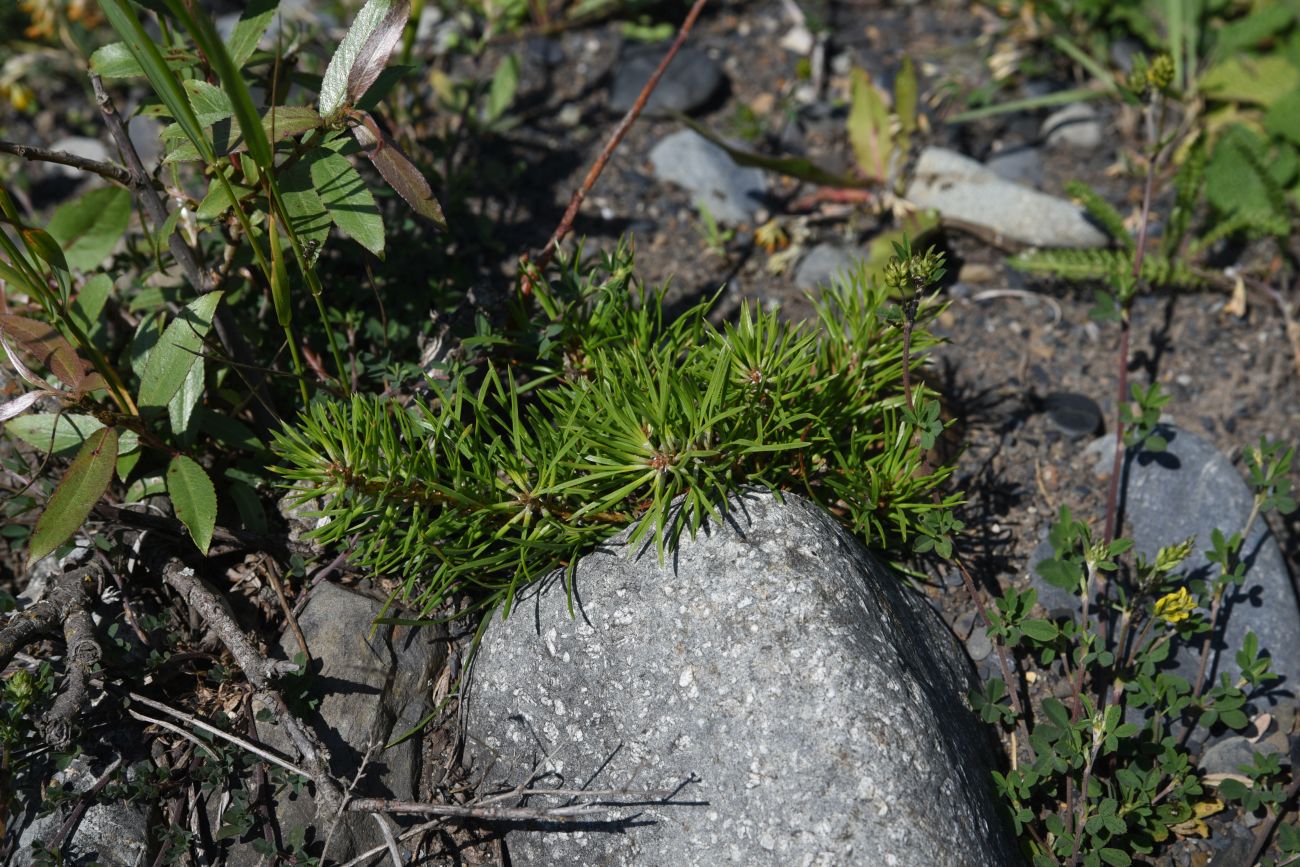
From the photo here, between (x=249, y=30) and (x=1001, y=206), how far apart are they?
9.44ft

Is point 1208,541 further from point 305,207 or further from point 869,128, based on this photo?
point 305,207

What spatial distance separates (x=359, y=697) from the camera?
8.30 feet

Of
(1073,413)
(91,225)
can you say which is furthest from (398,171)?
(1073,413)

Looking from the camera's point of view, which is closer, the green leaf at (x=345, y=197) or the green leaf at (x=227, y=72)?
the green leaf at (x=227, y=72)

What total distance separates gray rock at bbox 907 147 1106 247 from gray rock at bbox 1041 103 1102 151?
51cm

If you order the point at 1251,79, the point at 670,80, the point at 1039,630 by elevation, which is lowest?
the point at 1039,630

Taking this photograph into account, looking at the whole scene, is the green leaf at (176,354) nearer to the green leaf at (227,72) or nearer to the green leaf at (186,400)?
the green leaf at (186,400)

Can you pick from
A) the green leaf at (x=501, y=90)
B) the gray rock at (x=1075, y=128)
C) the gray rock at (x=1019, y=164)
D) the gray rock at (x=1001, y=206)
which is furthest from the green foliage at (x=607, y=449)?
the gray rock at (x=1075, y=128)

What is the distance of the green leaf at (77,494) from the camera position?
2238mm

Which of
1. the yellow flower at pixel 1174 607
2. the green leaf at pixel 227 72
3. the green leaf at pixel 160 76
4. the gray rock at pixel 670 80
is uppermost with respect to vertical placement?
the gray rock at pixel 670 80

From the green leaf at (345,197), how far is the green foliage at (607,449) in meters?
0.43

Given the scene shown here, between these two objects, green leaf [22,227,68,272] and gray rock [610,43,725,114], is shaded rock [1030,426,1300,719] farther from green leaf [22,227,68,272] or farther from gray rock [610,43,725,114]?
green leaf [22,227,68,272]

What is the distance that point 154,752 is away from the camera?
245cm

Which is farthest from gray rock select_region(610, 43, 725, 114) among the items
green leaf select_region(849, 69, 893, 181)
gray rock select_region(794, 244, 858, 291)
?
gray rock select_region(794, 244, 858, 291)
